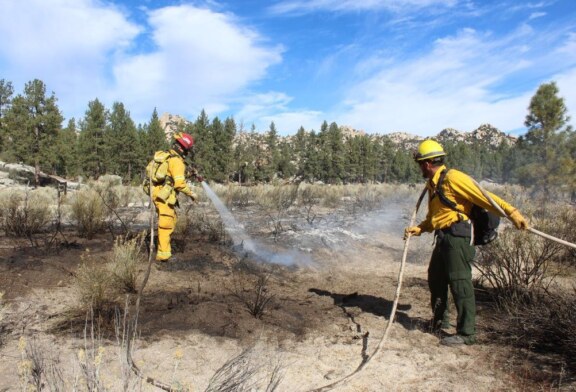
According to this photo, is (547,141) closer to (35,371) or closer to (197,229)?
(197,229)

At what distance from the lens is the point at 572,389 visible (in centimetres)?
284

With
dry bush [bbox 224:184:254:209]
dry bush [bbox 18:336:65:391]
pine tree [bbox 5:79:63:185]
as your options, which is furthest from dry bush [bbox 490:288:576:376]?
pine tree [bbox 5:79:63:185]

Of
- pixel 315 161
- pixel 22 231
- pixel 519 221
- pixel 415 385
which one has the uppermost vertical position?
pixel 315 161

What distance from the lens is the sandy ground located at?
3.05m

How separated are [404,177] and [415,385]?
217ft

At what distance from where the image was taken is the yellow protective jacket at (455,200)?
365 cm

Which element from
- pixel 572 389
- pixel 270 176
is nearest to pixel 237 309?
pixel 572 389

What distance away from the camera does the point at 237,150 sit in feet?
168

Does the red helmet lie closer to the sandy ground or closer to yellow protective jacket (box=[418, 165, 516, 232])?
the sandy ground

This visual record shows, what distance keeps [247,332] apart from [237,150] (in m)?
48.2

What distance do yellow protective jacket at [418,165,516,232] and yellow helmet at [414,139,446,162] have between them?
0.15m

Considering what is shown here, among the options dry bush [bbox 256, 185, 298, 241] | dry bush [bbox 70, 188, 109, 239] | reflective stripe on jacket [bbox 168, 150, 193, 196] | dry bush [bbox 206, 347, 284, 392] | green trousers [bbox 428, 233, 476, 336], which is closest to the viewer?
dry bush [bbox 206, 347, 284, 392]

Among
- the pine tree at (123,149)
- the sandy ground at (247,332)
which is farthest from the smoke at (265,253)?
the pine tree at (123,149)

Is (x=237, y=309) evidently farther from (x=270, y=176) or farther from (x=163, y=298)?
(x=270, y=176)
